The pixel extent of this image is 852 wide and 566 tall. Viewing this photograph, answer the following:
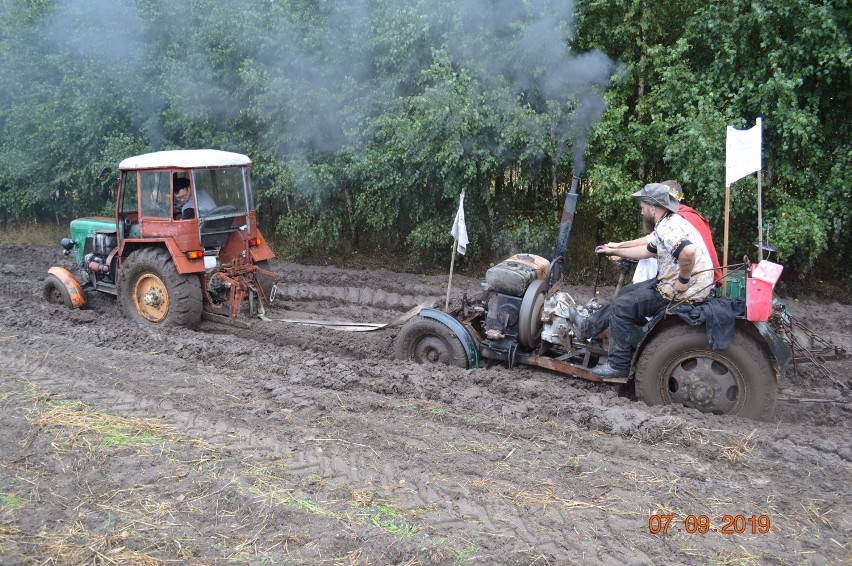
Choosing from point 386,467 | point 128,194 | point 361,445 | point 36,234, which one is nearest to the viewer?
point 386,467

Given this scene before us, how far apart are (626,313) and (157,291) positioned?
5.56 meters

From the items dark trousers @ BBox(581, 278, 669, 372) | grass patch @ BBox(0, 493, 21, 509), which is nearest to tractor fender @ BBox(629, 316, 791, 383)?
dark trousers @ BBox(581, 278, 669, 372)

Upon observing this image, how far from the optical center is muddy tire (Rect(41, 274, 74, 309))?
9305 mm

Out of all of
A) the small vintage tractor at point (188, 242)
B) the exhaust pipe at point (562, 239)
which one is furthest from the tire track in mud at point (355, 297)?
the exhaust pipe at point (562, 239)

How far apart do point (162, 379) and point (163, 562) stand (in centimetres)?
289

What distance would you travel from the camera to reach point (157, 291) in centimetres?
856

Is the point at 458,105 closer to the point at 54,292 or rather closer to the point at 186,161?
the point at 186,161

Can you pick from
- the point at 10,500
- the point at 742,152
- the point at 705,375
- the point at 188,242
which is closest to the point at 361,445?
the point at 10,500

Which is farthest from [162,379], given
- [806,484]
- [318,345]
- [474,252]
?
[474,252]

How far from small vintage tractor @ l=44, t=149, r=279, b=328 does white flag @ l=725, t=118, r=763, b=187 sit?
5.33 meters

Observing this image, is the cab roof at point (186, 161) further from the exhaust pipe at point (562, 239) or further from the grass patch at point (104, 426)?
the exhaust pipe at point (562, 239)

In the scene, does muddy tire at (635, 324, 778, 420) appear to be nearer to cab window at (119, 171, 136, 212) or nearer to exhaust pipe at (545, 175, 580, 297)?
exhaust pipe at (545, 175, 580, 297)

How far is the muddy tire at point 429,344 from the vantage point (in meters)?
6.62
